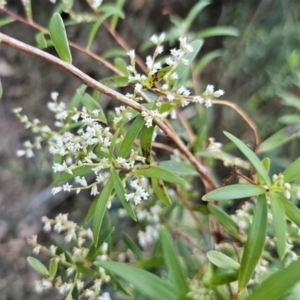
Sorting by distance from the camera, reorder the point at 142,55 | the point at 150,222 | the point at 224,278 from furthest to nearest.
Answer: the point at 142,55 < the point at 150,222 < the point at 224,278

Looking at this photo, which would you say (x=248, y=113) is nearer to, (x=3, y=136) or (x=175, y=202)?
(x=175, y=202)

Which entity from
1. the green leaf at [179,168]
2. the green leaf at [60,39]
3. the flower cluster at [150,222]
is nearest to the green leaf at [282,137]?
the green leaf at [179,168]

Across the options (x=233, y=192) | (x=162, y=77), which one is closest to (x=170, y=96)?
(x=162, y=77)

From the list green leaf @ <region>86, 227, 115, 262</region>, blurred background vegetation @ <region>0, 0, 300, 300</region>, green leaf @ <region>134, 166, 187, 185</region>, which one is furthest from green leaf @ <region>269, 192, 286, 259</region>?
blurred background vegetation @ <region>0, 0, 300, 300</region>

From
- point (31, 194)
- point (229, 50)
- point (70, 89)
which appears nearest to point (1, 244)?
point (31, 194)

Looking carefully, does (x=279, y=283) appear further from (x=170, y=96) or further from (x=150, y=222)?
(x=150, y=222)

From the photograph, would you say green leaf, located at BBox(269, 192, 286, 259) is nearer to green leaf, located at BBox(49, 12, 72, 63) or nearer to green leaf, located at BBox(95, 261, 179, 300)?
green leaf, located at BBox(95, 261, 179, 300)
